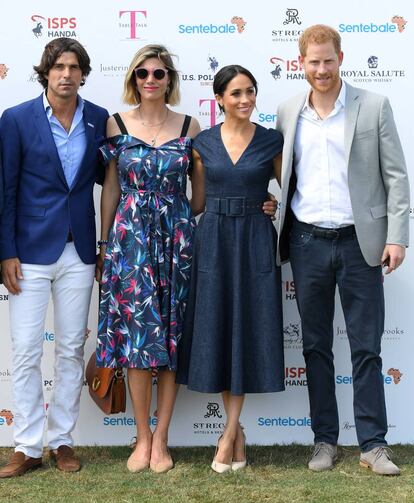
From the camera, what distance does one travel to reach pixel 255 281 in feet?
13.4

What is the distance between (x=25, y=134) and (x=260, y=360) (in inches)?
61.7

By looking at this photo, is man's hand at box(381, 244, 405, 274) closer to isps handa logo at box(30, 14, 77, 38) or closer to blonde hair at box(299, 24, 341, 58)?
blonde hair at box(299, 24, 341, 58)

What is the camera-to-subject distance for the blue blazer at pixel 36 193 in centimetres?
401

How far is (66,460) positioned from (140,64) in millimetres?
1996

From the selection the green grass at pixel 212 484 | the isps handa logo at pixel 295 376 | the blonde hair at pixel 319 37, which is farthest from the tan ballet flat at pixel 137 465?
the blonde hair at pixel 319 37

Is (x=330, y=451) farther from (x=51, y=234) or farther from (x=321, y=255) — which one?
(x=51, y=234)

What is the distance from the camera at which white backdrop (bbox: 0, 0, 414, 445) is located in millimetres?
4566

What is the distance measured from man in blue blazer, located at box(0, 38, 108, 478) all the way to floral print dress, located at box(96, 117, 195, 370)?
0.13 m

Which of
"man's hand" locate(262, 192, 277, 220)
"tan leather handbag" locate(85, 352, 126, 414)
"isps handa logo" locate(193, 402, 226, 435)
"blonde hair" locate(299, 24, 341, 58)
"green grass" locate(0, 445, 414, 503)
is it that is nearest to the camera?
"green grass" locate(0, 445, 414, 503)

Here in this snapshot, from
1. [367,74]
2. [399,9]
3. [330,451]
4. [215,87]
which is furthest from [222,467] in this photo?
[399,9]

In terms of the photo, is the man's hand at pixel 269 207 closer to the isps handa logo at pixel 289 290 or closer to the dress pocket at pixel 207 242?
the dress pocket at pixel 207 242

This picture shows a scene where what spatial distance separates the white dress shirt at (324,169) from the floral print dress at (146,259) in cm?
58

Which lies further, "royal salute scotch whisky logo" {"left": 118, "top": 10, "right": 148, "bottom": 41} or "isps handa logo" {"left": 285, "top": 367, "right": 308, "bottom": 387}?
"isps handa logo" {"left": 285, "top": 367, "right": 308, "bottom": 387}

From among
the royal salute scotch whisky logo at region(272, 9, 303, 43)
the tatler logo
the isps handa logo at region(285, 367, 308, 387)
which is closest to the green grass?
the isps handa logo at region(285, 367, 308, 387)
